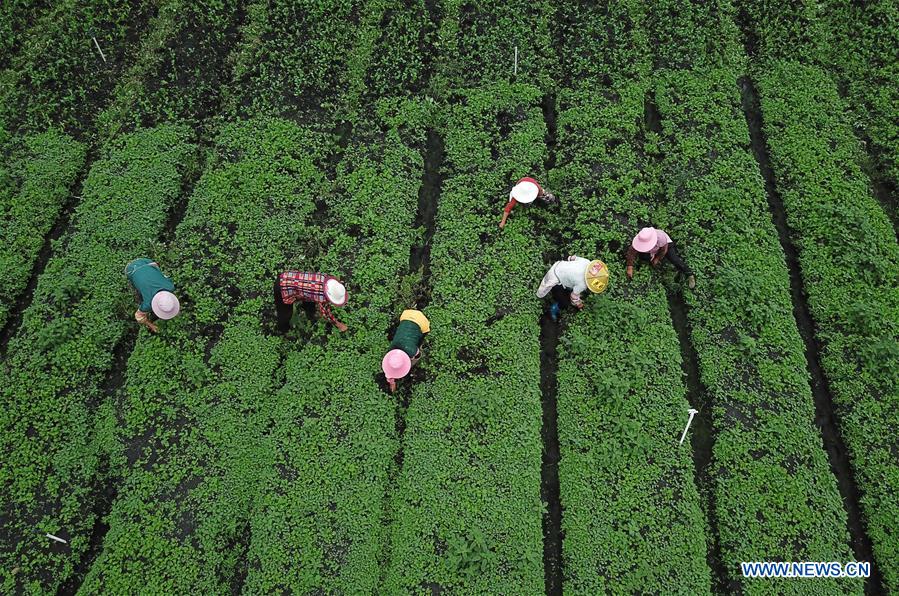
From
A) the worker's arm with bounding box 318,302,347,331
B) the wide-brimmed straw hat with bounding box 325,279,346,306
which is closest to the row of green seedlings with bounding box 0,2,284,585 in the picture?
the worker's arm with bounding box 318,302,347,331

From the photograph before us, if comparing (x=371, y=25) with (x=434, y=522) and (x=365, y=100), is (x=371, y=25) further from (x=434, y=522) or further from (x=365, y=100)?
(x=434, y=522)

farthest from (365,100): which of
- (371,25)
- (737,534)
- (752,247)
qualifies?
(737,534)

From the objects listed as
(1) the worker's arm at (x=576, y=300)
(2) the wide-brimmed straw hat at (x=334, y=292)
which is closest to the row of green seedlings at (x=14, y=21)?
(2) the wide-brimmed straw hat at (x=334, y=292)

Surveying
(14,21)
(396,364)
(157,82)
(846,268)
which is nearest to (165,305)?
(396,364)

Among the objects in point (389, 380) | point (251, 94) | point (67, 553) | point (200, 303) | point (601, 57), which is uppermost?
point (601, 57)

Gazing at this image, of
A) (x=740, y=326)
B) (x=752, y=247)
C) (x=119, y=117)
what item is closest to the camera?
(x=740, y=326)

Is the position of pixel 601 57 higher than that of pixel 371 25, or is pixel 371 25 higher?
pixel 371 25

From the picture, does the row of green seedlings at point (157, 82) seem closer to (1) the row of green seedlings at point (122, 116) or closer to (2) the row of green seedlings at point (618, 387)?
(1) the row of green seedlings at point (122, 116)
